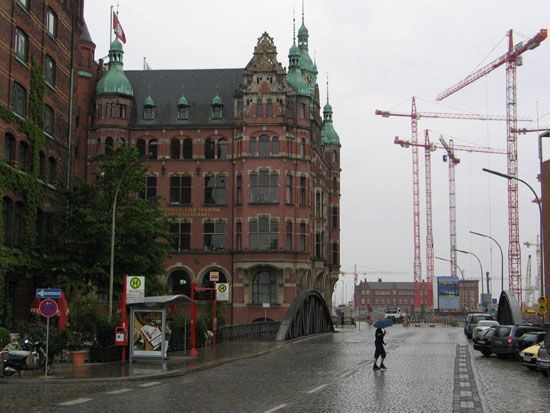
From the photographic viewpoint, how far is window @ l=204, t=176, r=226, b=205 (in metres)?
69.2

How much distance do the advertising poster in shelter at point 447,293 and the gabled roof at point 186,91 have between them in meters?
77.6

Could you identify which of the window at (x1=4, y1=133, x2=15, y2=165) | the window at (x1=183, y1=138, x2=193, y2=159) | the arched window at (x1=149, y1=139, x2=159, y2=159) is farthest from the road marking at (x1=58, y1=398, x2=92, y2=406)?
the arched window at (x1=149, y1=139, x2=159, y2=159)

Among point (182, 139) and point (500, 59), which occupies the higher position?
point (500, 59)

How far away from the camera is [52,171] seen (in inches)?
1793

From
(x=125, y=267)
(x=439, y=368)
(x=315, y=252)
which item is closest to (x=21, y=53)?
(x=125, y=267)

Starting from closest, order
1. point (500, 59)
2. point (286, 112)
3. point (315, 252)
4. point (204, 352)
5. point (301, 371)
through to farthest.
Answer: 1. point (301, 371)
2. point (204, 352)
3. point (286, 112)
4. point (315, 252)
5. point (500, 59)

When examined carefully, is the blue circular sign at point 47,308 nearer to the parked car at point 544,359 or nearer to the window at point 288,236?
the parked car at point 544,359

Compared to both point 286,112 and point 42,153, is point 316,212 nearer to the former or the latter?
point 286,112

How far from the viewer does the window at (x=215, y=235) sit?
226ft

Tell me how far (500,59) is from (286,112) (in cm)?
8104

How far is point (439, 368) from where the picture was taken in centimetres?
2802

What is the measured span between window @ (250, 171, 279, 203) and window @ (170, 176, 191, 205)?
5.87m

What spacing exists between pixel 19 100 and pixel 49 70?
17.2 ft

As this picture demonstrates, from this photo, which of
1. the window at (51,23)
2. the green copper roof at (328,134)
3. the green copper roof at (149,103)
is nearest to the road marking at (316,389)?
the window at (51,23)
